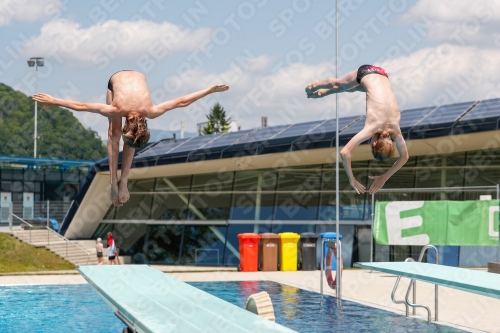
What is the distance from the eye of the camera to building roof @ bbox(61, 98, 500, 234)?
2344 cm

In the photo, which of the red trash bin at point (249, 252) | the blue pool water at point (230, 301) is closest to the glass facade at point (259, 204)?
the red trash bin at point (249, 252)

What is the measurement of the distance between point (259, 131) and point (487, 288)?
71.8ft

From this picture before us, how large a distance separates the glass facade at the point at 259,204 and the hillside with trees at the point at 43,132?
51.8 m

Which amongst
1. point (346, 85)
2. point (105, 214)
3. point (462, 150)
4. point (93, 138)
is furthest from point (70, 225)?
point (93, 138)

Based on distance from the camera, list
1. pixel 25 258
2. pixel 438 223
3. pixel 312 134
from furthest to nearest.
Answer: pixel 25 258
pixel 312 134
pixel 438 223

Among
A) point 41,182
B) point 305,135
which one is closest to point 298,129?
point 305,135

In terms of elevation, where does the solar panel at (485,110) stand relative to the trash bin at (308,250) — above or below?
above

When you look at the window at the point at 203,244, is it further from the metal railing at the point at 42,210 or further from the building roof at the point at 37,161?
the building roof at the point at 37,161

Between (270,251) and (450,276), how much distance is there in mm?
15460

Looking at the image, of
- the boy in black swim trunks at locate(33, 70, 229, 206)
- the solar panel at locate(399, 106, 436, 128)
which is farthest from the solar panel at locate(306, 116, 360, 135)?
the boy in black swim trunks at locate(33, 70, 229, 206)

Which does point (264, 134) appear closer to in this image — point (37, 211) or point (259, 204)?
point (259, 204)

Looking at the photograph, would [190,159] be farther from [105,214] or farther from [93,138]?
[93,138]

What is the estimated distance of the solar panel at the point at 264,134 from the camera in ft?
93.2

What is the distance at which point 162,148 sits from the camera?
3198cm
